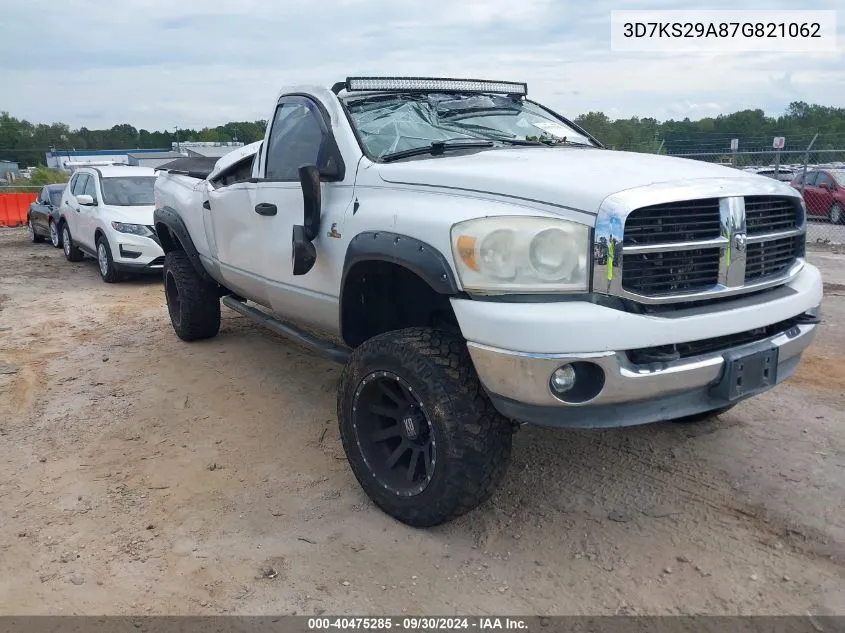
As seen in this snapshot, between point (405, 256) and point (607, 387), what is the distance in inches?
39.5

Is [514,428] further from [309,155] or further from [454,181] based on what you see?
[309,155]

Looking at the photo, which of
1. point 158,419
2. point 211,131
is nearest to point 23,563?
point 158,419

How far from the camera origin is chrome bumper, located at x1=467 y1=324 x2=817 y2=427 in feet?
8.68

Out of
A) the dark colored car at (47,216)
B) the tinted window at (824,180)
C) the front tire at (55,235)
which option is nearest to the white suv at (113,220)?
the front tire at (55,235)

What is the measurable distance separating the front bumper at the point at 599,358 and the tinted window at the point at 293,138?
5.77 feet

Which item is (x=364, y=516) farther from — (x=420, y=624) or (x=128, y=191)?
(x=128, y=191)

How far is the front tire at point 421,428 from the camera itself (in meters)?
2.95

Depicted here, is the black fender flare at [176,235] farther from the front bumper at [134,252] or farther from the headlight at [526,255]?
the headlight at [526,255]

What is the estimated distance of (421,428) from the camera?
321 cm

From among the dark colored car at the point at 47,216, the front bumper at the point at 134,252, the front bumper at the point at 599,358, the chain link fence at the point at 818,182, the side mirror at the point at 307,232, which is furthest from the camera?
the chain link fence at the point at 818,182

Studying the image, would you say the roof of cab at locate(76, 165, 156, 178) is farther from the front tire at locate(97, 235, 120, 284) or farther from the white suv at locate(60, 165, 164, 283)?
the front tire at locate(97, 235, 120, 284)

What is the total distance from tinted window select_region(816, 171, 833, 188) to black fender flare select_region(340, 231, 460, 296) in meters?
15.8

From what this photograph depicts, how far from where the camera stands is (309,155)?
4.18 meters

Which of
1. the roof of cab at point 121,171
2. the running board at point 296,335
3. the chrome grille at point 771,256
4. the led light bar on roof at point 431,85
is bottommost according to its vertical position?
the running board at point 296,335
